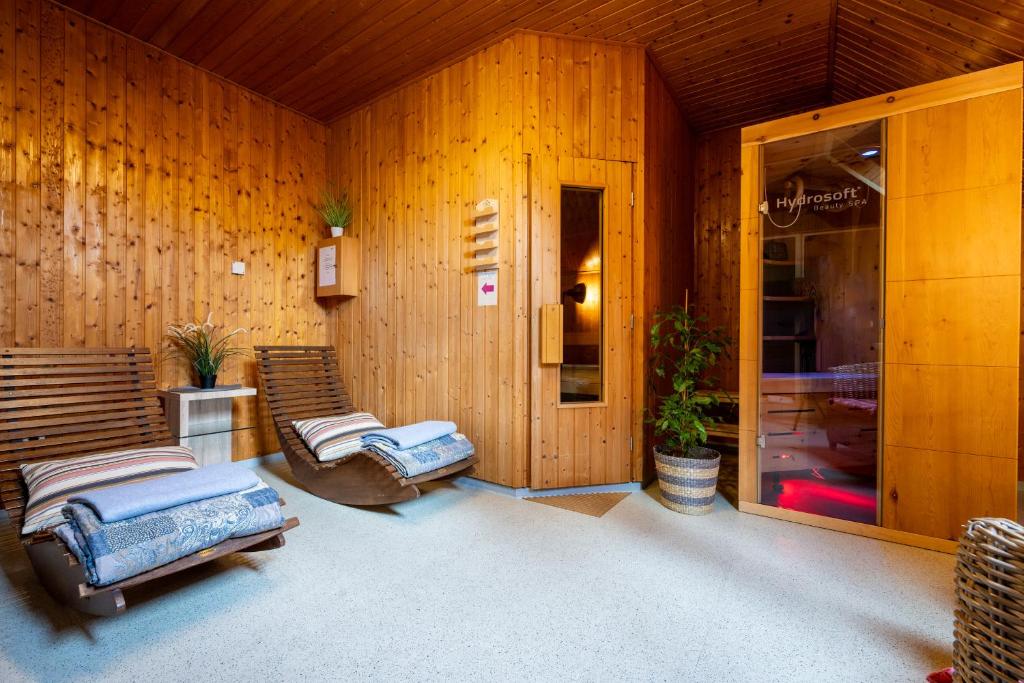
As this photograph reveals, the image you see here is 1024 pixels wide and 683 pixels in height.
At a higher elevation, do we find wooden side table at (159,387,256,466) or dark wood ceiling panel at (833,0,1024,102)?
dark wood ceiling panel at (833,0,1024,102)

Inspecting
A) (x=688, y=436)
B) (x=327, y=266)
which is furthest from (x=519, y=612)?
(x=327, y=266)

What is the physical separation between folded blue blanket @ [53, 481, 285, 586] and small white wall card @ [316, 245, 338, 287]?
2716 millimetres

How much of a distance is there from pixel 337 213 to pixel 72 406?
247 cm

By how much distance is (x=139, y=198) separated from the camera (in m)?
3.43

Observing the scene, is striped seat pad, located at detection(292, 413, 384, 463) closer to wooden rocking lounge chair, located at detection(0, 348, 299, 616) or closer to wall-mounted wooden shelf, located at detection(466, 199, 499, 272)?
wooden rocking lounge chair, located at detection(0, 348, 299, 616)

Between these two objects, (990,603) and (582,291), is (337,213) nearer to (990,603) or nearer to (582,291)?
(582,291)

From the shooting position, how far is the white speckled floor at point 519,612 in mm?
1560

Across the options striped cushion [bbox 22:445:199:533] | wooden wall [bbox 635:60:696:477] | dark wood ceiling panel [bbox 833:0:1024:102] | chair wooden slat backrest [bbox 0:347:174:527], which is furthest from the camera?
wooden wall [bbox 635:60:696:477]

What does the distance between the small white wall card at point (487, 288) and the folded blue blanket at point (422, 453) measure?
1.00 m

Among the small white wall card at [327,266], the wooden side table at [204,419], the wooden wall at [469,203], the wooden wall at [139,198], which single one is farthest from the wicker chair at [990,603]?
the wooden wall at [139,198]

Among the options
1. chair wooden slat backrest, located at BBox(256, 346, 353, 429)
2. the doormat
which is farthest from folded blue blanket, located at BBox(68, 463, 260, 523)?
the doormat

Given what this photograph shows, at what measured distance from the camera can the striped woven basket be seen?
2898mm

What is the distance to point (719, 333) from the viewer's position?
3207 mm

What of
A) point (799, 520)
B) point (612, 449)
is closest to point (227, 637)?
point (612, 449)
